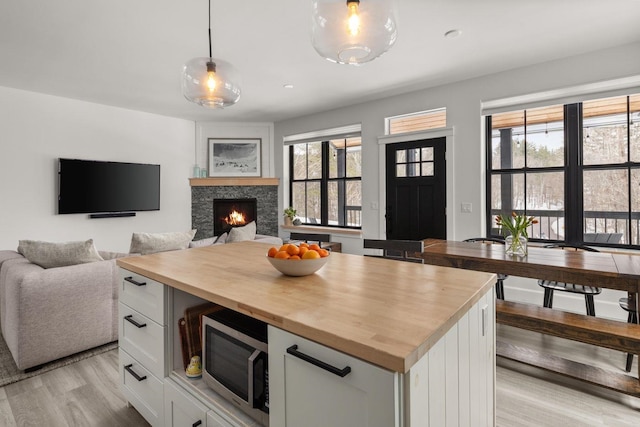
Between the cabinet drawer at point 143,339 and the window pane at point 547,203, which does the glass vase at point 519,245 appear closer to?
the window pane at point 547,203

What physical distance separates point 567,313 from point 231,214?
5417mm

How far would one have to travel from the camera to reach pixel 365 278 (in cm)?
142

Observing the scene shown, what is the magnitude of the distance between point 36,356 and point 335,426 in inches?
100

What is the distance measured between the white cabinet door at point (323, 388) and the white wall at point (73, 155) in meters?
5.12

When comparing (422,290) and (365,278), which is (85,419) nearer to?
(365,278)

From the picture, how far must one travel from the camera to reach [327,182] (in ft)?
19.7

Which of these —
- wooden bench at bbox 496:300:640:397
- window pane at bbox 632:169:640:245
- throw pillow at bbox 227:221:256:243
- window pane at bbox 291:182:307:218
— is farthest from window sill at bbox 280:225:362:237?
window pane at bbox 632:169:640:245

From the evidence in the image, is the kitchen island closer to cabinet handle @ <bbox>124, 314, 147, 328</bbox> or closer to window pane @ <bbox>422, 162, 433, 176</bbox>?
cabinet handle @ <bbox>124, 314, 147, 328</bbox>

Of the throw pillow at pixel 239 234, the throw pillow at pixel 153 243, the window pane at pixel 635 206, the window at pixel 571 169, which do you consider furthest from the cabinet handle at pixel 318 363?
the window pane at pixel 635 206

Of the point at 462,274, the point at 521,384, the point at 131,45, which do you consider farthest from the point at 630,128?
the point at 131,45

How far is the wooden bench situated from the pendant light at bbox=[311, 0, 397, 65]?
2.02m

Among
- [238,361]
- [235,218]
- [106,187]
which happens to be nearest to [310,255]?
[238,361]

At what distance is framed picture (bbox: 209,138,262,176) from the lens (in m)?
6.30

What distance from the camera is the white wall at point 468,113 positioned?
131 inches
